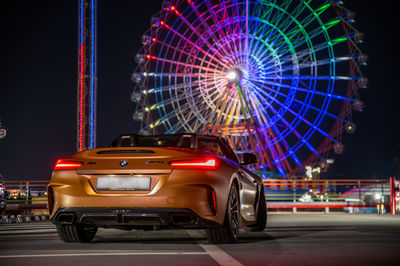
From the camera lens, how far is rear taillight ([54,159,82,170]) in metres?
6.58

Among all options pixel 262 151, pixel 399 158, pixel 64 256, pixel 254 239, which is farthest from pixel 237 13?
pixel 399 158

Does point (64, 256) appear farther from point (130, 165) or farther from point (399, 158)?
point (399, 158)

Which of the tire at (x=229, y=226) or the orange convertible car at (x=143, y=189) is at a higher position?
the orange convertible car at (x=143, y=189)

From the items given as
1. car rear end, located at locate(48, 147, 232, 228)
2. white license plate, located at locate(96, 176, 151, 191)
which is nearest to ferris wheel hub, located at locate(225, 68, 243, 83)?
car rear end, located at locate(48, 147, 232, 228)

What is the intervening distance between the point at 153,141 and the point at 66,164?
1.73 meters

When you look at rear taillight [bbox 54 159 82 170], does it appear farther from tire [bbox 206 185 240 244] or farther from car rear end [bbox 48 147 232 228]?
tire [bbox 206 185 240 244]

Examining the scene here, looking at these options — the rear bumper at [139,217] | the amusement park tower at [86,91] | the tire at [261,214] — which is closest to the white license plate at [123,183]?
the rear bumper at [139,217]

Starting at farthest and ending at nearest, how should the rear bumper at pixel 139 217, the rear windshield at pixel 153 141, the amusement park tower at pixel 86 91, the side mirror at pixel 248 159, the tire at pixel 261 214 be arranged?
1. the amusement park tower at pixel 86 91
2. the tire at pixel 261 214
3. the side mirror at pixel 248 159
4. the rear windshield at pixel 153 141
5. the rear bumper at pixel 139 217

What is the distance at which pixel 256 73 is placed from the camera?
32312mm

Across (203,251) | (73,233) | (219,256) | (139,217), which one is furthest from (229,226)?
(73,233)

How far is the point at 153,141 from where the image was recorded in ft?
26.7

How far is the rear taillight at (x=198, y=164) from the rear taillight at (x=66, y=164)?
1.04 meters

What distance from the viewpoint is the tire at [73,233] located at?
7.20 m

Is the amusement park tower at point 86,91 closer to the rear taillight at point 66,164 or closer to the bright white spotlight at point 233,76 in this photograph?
the bright white spotlight at point 233,76
